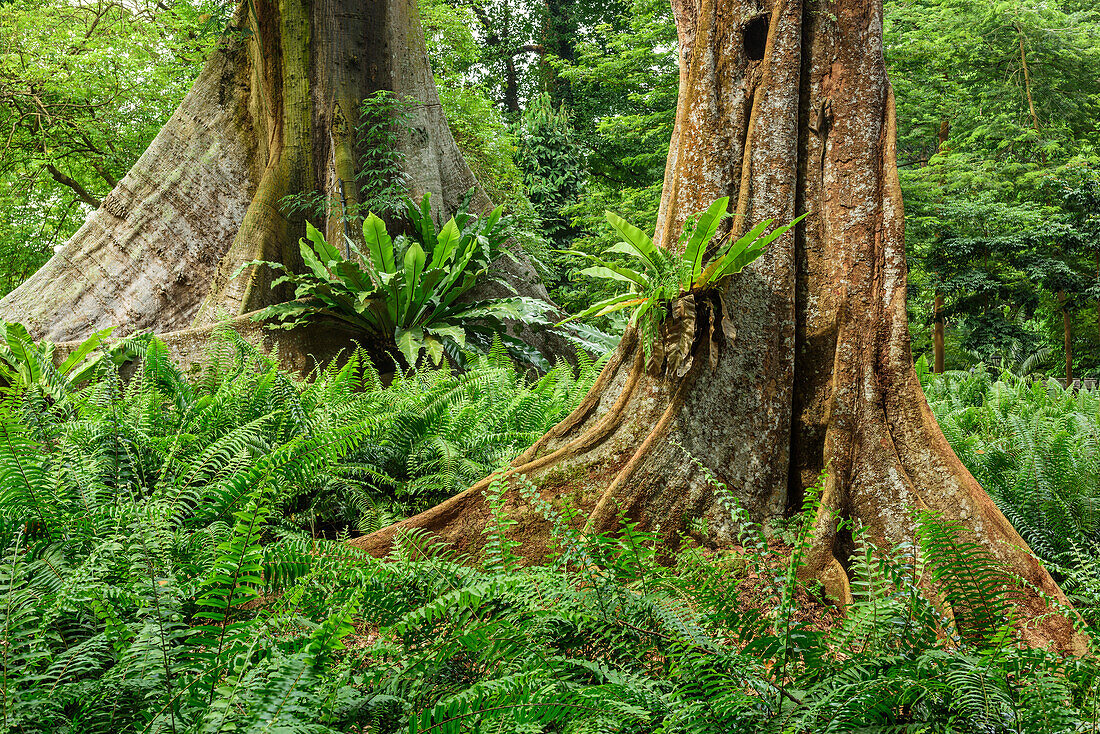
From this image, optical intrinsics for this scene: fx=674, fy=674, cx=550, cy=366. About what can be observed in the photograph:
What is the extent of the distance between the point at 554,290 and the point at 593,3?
13.0 m

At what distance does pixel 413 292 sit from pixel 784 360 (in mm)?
3320

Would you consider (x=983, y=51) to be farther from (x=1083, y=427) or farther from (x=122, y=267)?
(x=122, y=267)

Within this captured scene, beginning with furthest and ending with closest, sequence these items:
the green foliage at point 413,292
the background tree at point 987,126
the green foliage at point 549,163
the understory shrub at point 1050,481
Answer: the green foliage at point 549,163 → the background tree at point 987,126 → the green foliage at point 413,292 → the understory shrub at point 1050,481

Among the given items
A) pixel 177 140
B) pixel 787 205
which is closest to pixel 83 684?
pixel 787 205

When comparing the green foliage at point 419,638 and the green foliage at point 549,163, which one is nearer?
the green foliage at point 419,638

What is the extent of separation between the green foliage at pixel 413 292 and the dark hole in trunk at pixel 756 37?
291 cm

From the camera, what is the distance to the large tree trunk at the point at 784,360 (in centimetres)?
250

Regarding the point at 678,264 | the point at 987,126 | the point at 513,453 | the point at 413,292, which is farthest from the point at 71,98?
the point at 987,126

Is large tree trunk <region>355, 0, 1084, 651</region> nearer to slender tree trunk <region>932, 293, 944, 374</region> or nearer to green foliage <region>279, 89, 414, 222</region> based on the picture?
green foliage <region>279, 89, 414, 222</region>

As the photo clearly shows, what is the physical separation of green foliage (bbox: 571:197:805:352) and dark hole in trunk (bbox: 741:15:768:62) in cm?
94

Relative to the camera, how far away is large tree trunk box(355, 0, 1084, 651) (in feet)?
8.21

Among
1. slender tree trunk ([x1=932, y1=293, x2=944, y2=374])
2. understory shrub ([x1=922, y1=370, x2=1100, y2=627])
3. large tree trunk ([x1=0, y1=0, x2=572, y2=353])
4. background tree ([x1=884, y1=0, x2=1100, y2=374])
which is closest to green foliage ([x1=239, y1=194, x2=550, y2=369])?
large tree trunk ([x1=0, y1=0, x2=572, y2=353])

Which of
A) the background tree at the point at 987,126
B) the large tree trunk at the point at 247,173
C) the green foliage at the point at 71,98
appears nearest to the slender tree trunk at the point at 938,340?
the background tree at the point at 987,126

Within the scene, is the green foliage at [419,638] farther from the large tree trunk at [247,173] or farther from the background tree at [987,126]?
the background tree at [987,126]
